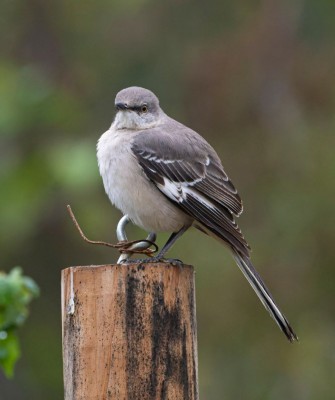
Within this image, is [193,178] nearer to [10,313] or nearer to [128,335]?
[10,313]

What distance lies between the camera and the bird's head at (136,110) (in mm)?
5719

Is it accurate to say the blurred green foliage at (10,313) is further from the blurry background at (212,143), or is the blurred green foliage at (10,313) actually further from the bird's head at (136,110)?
the blurry background at (212,143)

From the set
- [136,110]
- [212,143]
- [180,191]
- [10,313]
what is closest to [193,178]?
[180,191]

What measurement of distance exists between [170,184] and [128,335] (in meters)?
1.62

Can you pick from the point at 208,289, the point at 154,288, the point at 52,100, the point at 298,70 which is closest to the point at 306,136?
the point at 298,70

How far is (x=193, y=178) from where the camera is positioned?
5480 mm

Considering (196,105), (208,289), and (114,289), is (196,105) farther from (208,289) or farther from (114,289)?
(114,289)

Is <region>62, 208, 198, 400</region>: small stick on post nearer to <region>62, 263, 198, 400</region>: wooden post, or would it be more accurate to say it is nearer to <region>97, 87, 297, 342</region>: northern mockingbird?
<region>62, 263, 198, 400</region>: wooden post

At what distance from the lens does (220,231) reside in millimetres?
5234

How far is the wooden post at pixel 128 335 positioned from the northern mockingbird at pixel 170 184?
3.66 feet

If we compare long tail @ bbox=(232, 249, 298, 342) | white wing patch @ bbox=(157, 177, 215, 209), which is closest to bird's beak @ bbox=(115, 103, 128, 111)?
white wing patch @ bbox=(157, 177, 215, 209)

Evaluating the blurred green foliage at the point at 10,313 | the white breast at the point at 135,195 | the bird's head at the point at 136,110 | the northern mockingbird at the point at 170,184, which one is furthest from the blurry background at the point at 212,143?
the blurred green foliage at the point at 10,313

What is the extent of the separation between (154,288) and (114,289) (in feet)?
0.51

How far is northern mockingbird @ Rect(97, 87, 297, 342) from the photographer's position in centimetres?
525
